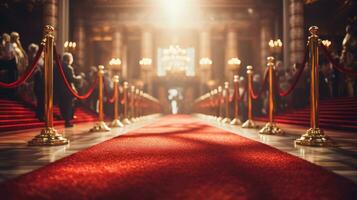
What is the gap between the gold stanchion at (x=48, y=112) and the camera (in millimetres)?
4281

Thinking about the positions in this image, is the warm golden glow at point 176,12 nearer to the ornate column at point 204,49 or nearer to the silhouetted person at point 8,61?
the ornate column at point 204,49

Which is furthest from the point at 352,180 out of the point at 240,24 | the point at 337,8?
the point at 240,24

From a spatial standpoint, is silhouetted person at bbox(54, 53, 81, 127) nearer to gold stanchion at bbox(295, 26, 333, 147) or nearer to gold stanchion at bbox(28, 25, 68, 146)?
gold stanchion at bbox(28, 25, 68, 146)

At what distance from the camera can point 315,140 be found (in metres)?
4.22

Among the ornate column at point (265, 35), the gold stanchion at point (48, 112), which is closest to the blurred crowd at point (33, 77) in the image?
the gold stanchion at point (48, 112)

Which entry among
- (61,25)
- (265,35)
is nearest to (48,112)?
(61,25)

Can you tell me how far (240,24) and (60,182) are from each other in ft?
80.5

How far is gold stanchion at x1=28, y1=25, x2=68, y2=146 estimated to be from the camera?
4281 mm

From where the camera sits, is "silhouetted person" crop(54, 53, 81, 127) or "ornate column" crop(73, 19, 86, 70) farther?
"ornate column" crop(73, 19, 86, 70)

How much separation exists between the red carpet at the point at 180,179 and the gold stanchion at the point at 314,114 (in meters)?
1.18

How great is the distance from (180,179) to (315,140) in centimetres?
260

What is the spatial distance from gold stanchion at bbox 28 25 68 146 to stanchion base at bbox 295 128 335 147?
9.52ft

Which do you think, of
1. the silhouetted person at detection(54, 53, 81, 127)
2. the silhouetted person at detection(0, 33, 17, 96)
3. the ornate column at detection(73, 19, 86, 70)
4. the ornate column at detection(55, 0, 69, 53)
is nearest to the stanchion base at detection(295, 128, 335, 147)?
the silhouetted person at detection(54, 53, 81, 127)

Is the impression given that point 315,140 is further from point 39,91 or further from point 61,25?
point 61,25
